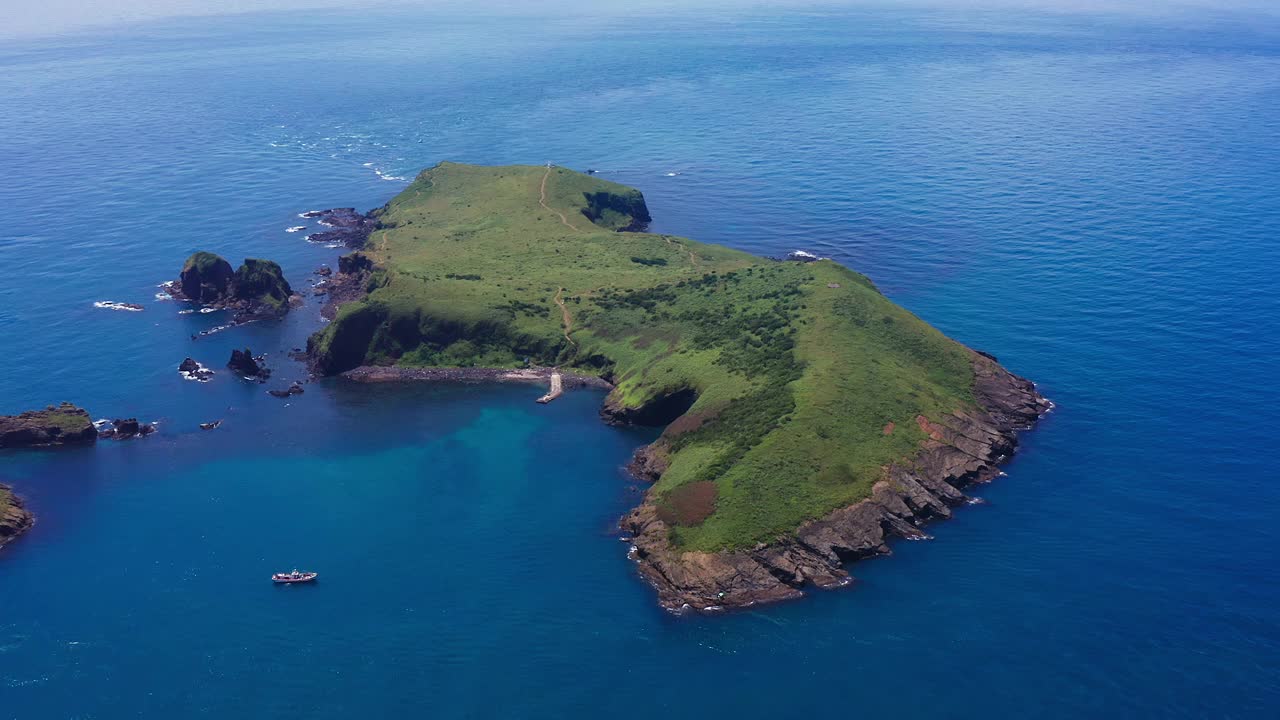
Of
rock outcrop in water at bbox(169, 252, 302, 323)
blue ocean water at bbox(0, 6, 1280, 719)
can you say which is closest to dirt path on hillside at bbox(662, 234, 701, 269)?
blue ocean water at bbox(0, 6, 1280, 719)

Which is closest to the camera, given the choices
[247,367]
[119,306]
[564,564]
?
[564,564]

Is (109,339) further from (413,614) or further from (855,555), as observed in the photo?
(855,555)

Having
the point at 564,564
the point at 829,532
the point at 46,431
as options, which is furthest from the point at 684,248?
the point at 46,431

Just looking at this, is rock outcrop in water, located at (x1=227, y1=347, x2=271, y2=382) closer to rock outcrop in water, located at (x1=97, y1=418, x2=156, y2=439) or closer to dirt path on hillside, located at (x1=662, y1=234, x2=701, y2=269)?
rock outcrop in water, located at (x1=97, y1=418, x2=156, y2=439)

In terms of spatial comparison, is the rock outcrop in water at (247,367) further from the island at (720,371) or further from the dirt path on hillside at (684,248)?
the dirt path on hillside at (684,248)

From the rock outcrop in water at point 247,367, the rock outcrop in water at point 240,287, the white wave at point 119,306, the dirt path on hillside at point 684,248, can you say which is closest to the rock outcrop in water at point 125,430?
the rock outcrop in water at point 247,367

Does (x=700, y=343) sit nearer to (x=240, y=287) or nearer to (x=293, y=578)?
(x=293, y=578)
